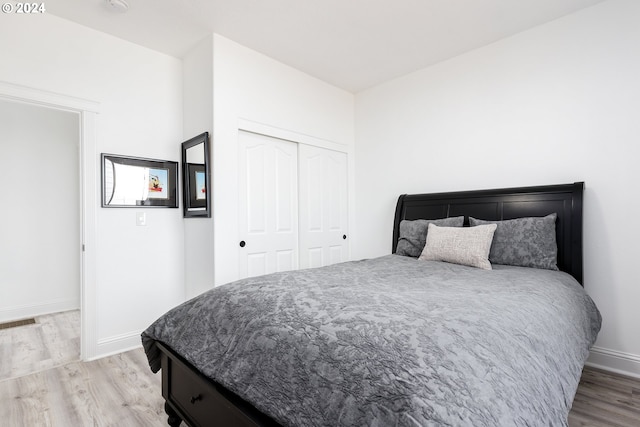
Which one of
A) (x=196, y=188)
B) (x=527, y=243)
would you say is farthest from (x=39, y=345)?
(x=527, y=243)

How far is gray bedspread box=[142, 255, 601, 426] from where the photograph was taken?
0.77m

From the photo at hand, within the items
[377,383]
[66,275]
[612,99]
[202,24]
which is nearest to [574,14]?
[612,99]

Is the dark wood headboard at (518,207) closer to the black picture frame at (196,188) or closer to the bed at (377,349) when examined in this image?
the bed at (377,349)

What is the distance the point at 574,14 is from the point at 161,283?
413 centimetres

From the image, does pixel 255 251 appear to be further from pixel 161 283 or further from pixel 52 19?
A: pixel 52 19

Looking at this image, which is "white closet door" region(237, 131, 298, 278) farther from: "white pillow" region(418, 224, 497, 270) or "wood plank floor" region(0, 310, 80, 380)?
"wood plank floor" region(0, 310, 80, 380)

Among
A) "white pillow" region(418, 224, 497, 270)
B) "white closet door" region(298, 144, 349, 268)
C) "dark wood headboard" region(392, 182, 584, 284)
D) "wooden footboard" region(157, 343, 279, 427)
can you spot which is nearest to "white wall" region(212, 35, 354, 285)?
"white closet door" region(298, 144, 349, 268)

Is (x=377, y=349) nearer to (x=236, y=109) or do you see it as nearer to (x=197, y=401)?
(x=197, y=401)

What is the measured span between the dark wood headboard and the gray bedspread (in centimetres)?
83

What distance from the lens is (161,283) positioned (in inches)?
118

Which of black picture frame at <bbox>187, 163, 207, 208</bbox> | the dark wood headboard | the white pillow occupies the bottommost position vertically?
the white pillow

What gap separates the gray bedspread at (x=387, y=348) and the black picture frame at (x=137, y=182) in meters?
1.55

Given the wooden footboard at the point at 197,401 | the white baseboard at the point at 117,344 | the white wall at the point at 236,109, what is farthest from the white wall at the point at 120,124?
the wooden footboard at the point at 197,401

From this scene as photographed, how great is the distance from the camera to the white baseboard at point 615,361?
2.24 m
